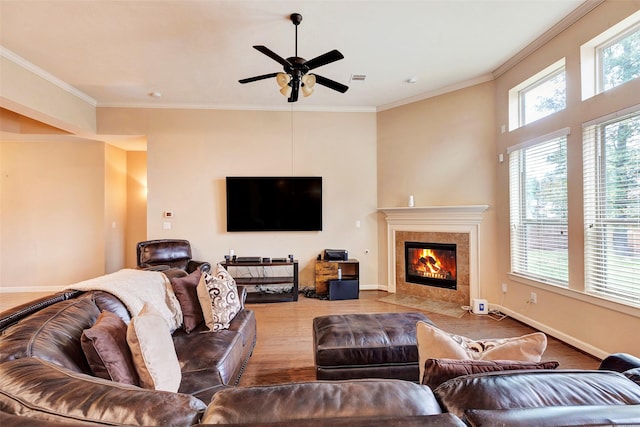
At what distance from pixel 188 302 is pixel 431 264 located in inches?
141

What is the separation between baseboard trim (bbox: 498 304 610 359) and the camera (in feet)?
8.29

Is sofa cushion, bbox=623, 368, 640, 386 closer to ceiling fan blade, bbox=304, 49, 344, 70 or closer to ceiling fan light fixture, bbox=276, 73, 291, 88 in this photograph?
ceiling fan blade, bbox=304, 49, 344, 70

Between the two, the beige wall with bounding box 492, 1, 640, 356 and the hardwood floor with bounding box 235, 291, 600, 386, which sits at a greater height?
Result: the beige wall with bounding box 492, 1, 640, 356

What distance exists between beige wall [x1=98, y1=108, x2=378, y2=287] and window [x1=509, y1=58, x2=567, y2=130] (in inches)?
82.3

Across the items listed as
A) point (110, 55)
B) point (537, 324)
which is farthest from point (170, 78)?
point (537, 324)

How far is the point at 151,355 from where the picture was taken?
4.23ft

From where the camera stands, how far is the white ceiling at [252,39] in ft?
8.41

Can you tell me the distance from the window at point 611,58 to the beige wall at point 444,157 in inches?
49.7

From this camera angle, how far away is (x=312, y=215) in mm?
4824

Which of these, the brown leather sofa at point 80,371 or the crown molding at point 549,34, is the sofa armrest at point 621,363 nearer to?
the brown leather sofa at point 80,371

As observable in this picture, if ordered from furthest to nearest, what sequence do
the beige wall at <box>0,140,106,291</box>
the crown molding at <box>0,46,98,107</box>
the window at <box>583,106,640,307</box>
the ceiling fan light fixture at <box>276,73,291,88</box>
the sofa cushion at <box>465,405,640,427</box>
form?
the beige wall at <box>0,140,106,291</box>
the crown molding at <box>0,46,98,107</box>
the ceiling fan light fixture at <box>276,73,291,88</box>
the window at <box>583,106,640,307</box>
the sofa cushion at <box>465,405,640,427</box>

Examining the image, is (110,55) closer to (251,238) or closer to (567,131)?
(251,238)

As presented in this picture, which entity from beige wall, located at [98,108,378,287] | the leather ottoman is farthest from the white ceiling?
the leather ottoman

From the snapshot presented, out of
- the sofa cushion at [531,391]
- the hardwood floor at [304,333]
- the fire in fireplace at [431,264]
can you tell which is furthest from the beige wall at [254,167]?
the sofa cushion at [531,391]
